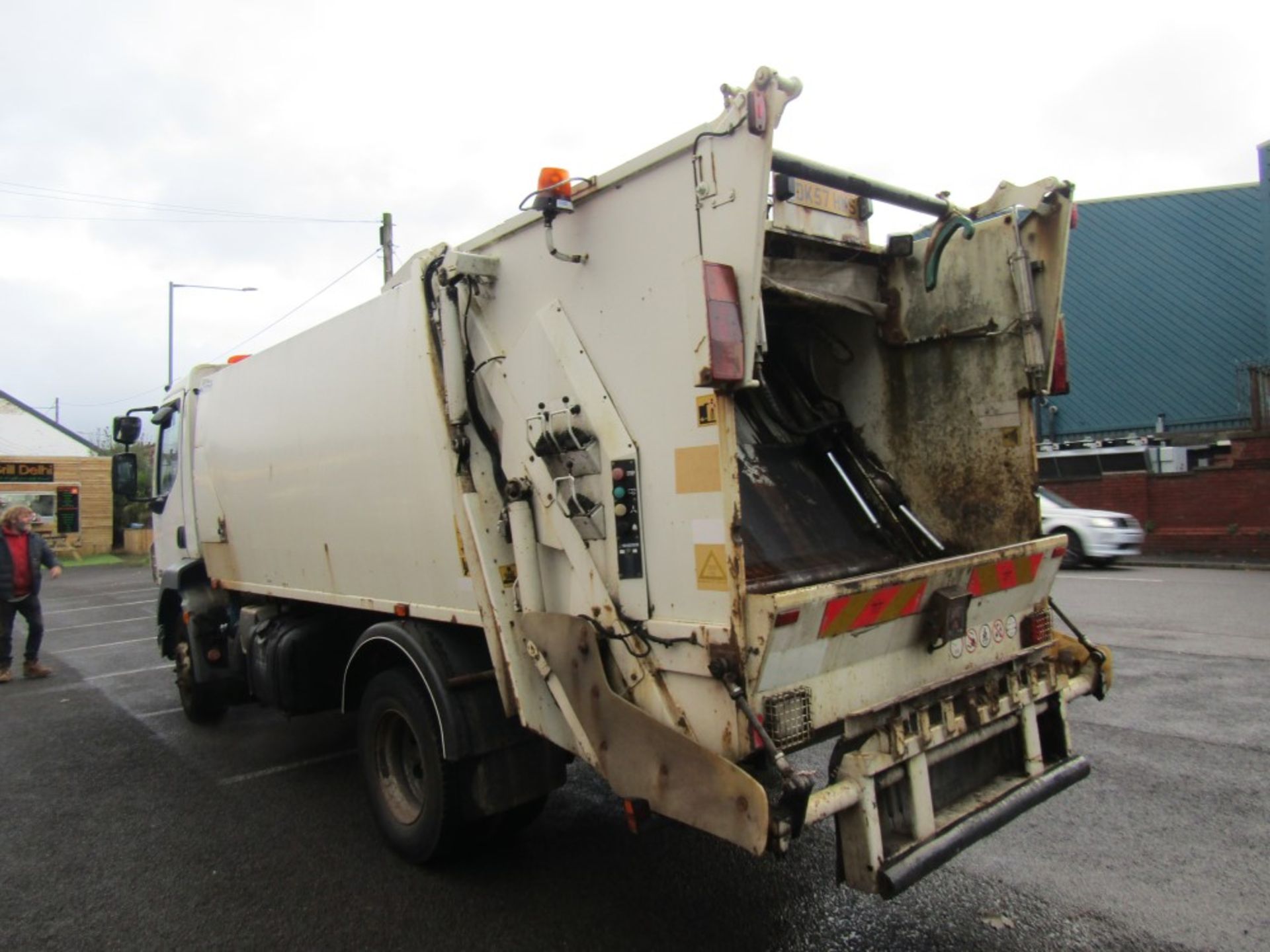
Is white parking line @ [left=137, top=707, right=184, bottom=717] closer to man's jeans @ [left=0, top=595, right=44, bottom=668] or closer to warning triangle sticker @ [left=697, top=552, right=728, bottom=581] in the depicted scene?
man's jeans @ [left=0, top=595, right=44, bottom=668]

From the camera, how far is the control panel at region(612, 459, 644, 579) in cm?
293

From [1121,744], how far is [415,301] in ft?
14.7

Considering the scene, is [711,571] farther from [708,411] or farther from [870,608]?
[870,608]

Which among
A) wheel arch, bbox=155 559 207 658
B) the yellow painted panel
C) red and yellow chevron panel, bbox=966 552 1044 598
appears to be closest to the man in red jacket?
wheel arch, bbox=155 559 207 658

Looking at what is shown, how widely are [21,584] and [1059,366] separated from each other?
9115 millimetres

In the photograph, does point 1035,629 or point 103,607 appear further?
point 103,607

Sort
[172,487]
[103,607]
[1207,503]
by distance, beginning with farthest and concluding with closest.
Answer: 1. [1207,503]
2. [103,607]
3. [172,487]

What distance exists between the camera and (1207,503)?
649 inches

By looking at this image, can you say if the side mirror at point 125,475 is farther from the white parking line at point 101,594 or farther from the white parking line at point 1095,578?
the white parking line at point 1095,578

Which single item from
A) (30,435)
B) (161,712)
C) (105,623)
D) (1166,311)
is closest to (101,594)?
(105,623)

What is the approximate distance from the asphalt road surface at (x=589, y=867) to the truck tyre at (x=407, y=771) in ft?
0.55

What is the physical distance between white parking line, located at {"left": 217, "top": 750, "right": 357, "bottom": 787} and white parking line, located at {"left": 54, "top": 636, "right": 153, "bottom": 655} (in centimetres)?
636

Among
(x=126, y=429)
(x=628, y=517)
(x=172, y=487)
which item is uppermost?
(x=126, y=429)

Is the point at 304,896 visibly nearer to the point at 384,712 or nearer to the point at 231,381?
the point at 384,712
